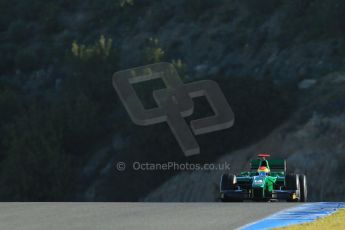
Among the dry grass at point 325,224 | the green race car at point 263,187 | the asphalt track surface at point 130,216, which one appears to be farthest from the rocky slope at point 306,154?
the dry grass at point 325,224

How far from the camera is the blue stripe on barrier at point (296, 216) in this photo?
1711cm

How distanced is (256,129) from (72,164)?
10932 mm

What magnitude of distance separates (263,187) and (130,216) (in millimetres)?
8075

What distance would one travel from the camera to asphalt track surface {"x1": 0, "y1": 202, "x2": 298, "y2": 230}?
16766 mm

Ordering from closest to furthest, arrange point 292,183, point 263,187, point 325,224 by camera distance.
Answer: point 325,224 → point 263,187 → point 292,183

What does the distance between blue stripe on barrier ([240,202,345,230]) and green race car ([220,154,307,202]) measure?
356 cm

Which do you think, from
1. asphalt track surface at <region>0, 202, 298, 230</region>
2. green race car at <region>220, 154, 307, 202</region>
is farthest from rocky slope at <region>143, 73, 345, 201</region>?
asphalt track surface at <region>0, 202, 298, 230</region>

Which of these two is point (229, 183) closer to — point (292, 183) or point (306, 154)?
point (292, 183)

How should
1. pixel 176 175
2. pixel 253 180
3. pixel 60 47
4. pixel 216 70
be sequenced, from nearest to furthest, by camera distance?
pixel 253 180 → pixel 176 175 → pixel 216 70 → pixel 60 47

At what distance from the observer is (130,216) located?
19.2m

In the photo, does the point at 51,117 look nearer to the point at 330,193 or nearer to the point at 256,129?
the point at 256,129

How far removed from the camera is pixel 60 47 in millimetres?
64812

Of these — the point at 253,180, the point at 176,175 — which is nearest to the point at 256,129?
the point at 176,175

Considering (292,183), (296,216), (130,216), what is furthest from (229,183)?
(130,216)
